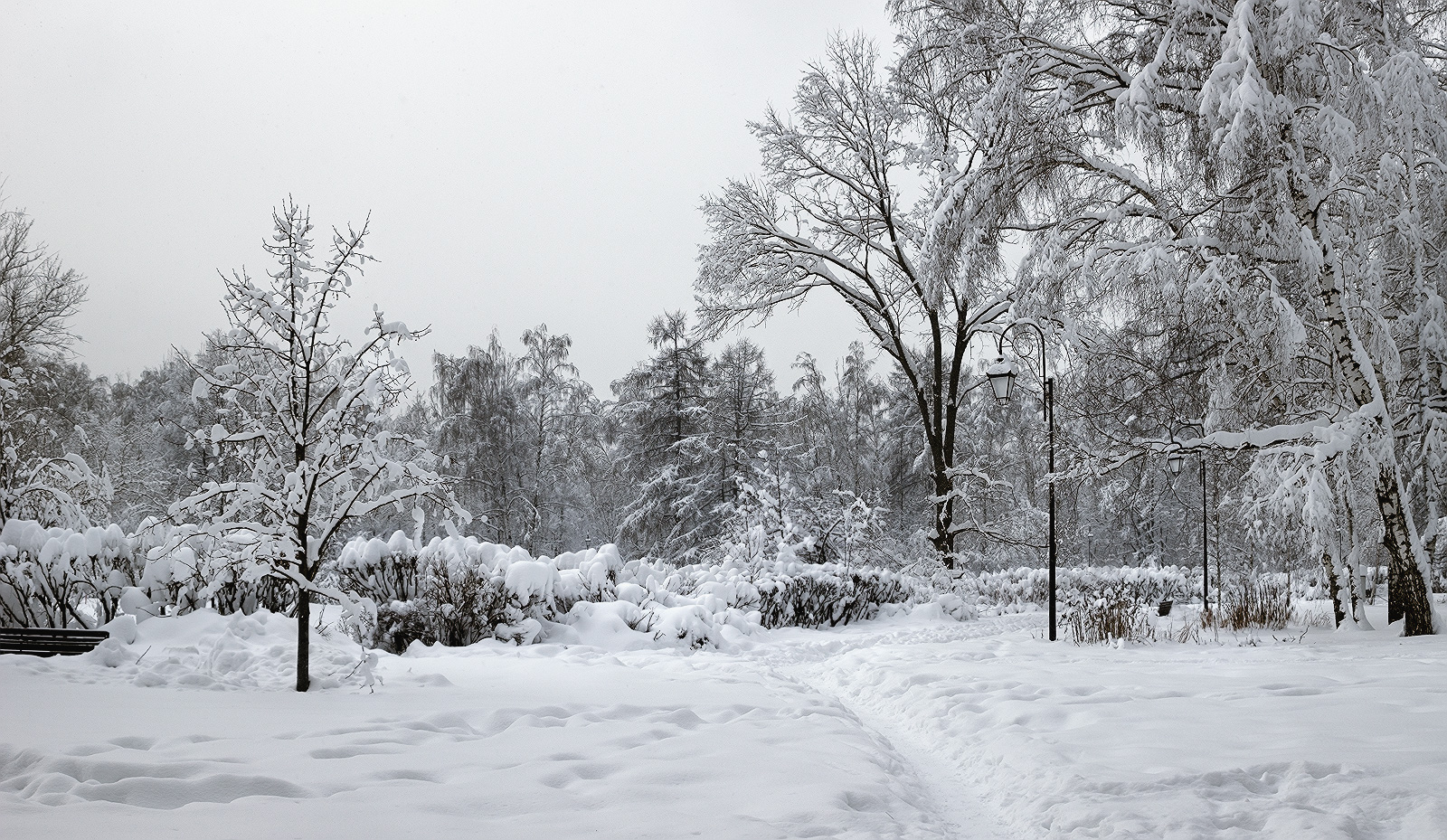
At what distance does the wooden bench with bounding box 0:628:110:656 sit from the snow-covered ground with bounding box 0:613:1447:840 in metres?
0.40

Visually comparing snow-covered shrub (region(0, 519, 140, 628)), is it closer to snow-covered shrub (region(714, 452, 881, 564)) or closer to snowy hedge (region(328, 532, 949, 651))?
snowy hedge (region(328, 532, 949, 651))

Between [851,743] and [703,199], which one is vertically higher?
[703,199]

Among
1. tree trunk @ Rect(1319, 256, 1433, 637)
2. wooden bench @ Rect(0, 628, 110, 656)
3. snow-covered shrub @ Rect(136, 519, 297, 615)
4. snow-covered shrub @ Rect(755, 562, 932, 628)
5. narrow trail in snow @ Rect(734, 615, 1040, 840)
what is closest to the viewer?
narrow trail in snow @ Rect(734, 615, 1040, 840)

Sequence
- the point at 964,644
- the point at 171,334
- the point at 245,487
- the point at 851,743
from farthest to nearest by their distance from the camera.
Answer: the point at 964,644
the point at 171,334
the point at 245,487
the point at 851,743

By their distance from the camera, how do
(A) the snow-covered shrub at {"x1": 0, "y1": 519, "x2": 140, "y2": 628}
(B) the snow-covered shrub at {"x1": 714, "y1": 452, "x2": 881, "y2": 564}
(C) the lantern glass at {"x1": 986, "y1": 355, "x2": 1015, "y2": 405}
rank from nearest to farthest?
1. (A) the snow-covered shrub at {"x1": 0, "y1": 519, "x2": 140, "y2": 628}
2. (C) the lantern glass at {"x1": 986, "y1": 355, "x2": 1015, "y2": 405}
3. (B) the snow-covered shrub at {"x1": 714, "y1": 452, "x2": 881, "y2": 564}

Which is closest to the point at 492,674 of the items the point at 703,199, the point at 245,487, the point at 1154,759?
the point at 245,487

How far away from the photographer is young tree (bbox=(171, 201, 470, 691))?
5.16 meters

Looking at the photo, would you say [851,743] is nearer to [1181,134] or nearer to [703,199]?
[1181,134]

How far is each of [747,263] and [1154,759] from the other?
Result: 13.4 meters

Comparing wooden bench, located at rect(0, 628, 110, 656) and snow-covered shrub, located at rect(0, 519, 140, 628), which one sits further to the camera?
snow-covered shrub, located at rect(0, 519, 140, 628)

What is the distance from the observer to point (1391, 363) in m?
8.72

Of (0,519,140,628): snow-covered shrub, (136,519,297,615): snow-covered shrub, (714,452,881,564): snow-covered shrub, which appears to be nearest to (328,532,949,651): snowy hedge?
(136,519,297,615): snow-covered shrub

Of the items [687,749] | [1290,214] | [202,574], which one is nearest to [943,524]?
[1290,214]

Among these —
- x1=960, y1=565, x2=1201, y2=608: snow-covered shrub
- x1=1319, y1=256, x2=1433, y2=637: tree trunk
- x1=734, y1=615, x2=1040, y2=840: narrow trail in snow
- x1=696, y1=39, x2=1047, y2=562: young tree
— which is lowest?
x1=960, y1=565, x2=1201, y2=608: snow-covered shrub
